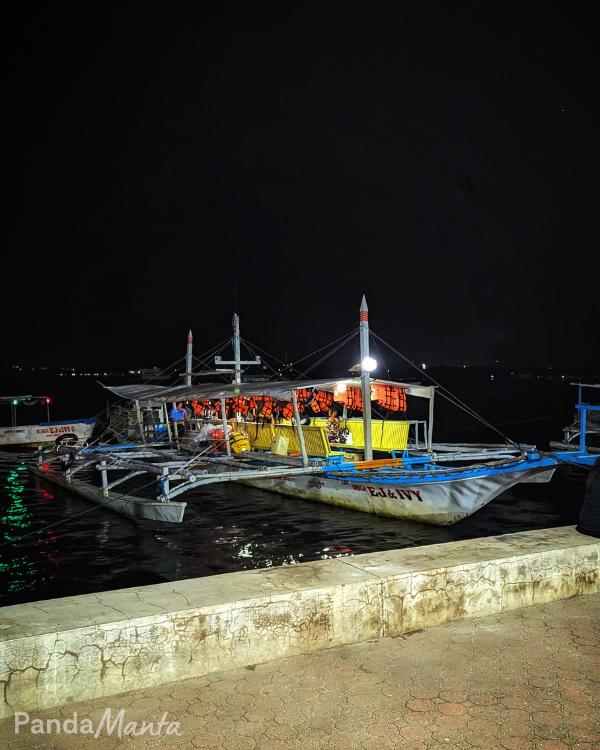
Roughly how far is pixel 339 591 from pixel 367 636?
1.49 feet

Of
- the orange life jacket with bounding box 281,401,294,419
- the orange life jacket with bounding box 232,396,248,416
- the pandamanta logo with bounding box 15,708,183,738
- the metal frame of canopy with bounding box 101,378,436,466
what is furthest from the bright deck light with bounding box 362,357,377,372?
the pandamanta logo with bounding box 15,708,183,738

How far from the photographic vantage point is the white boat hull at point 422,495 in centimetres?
1492

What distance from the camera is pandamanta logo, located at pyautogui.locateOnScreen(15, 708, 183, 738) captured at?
371 centimetres

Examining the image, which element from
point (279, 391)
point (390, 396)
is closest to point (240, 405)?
point (279, 391)

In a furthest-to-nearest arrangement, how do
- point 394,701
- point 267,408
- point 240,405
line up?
point 240,405
point 267,408
point 394,701

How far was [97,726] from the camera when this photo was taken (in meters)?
3.78

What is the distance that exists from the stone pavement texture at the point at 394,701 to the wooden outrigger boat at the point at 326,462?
10011 mm

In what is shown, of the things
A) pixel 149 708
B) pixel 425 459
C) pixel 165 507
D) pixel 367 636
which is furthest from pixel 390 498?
pixel 149 708

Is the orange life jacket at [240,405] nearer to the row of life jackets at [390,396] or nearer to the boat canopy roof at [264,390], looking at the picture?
the boat canopy roof at [264,390]

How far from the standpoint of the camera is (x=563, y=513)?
19.2 meters

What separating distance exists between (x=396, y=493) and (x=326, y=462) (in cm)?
205

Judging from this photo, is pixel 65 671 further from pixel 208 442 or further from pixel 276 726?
pixel 208 442

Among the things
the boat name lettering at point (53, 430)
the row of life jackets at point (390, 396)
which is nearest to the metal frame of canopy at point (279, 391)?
the row of life jackets at point (390, 396)

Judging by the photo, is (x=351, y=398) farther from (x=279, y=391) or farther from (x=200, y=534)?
(x=200, y=534)
